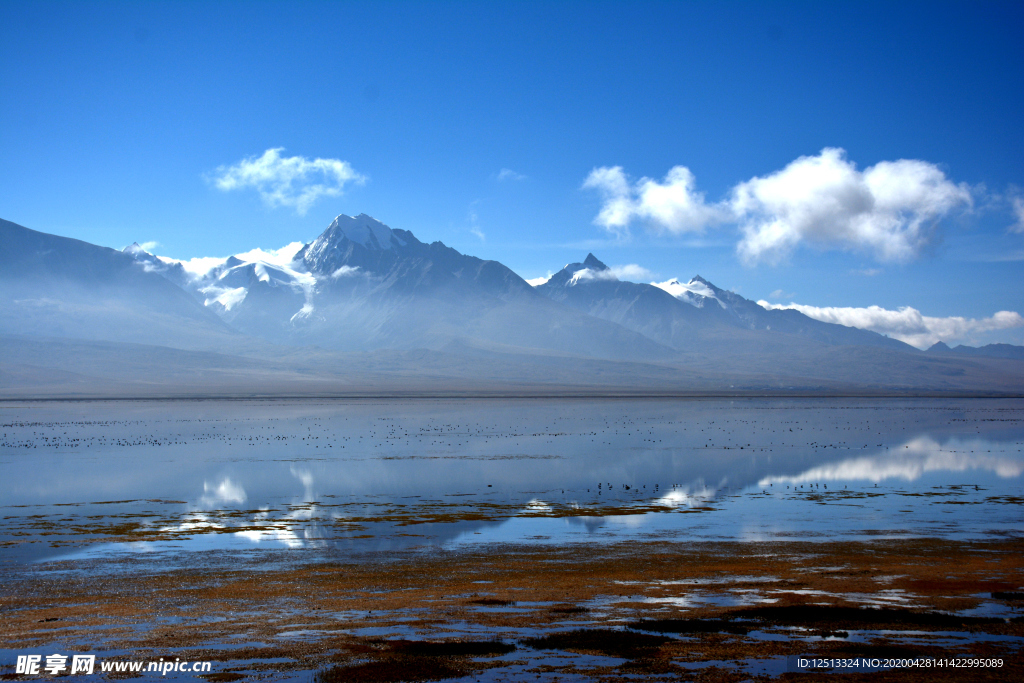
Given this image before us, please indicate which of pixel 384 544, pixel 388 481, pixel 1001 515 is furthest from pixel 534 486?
pixel 1001 515

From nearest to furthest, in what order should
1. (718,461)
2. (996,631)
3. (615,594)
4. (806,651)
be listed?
(806,651), (996,631), (615,594), (718,461)

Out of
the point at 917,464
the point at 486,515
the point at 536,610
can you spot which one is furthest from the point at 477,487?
the point at 917,464

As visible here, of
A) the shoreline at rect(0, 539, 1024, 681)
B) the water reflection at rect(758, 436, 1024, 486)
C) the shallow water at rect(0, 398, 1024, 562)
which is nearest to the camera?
the shoreline at rect(0, 539, 1024, 681)

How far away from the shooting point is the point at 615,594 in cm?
1758

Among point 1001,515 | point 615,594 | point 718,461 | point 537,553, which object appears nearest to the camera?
point 615,594

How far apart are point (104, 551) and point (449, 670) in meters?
14.8

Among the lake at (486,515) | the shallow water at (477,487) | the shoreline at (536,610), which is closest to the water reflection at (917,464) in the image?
the shallow water at (477,487)

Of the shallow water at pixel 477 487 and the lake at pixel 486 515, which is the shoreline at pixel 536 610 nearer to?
the lake at pixel 486 515

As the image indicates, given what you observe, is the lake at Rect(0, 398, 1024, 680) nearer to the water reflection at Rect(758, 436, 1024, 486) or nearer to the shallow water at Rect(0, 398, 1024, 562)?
the shallow water at Rect(0, 398, 1024, 562)

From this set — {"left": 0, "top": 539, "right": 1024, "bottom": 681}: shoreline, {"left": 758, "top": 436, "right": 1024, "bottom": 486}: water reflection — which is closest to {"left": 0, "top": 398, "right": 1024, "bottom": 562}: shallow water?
{"left": 758, "top": 436, "right": 1024, "bottom": 486}: water reflection

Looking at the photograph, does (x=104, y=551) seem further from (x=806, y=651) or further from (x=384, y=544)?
(x=806, y=651)

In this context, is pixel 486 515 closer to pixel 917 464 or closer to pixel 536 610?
pixel 536 610

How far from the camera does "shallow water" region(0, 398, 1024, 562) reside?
83.4ft

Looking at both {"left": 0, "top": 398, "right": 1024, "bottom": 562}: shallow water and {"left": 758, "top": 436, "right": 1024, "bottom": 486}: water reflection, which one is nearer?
{"left": 0, "top": 398, "right": 1024, "bottom": 562}: shallow water
